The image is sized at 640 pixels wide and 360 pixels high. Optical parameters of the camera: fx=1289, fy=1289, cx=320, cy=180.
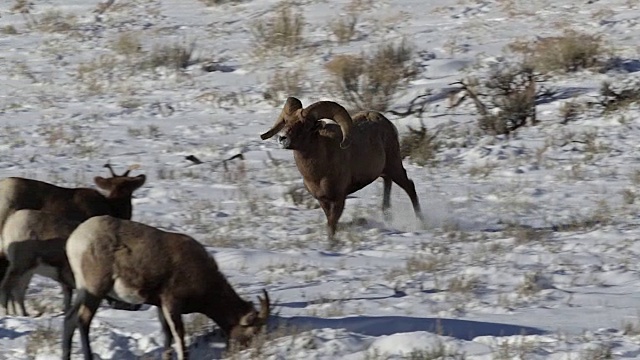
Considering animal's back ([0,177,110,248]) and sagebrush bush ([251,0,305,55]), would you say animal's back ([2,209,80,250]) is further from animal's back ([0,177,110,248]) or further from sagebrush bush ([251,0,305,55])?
sagebrush bush ([251,0,305,55])

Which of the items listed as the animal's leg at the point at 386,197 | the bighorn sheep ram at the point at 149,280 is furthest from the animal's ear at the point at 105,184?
the animal's leg at the point at 386,197

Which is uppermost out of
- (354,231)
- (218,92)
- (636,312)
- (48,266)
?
(48,266)

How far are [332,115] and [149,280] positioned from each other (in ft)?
14.1

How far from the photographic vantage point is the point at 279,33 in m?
23.1

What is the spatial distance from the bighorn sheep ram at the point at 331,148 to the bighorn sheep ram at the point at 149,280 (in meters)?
3.72

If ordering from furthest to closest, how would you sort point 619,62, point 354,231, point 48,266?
point 619,62 < point 354,231 < point 48,266

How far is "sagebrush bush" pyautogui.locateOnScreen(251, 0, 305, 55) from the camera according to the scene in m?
22.8

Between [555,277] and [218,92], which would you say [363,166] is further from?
[218,92]

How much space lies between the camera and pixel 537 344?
7.34m

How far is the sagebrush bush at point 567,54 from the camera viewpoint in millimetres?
19438

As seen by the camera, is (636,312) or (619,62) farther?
(619,62)

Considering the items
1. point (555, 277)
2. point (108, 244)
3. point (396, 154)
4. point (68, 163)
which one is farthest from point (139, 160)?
point (108, 244)

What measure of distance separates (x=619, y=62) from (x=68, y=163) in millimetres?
8657

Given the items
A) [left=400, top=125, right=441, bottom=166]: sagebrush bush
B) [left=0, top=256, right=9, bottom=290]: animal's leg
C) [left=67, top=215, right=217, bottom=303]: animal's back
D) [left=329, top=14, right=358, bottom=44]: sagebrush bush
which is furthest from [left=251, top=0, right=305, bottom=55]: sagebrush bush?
[left=67, top=215, right=217, bottom=303]: animal's back
